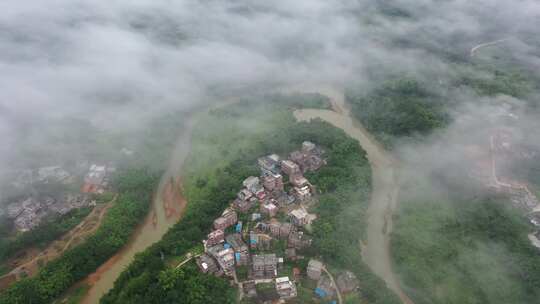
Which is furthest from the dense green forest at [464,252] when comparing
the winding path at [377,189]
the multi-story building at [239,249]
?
the multi-story building at [239,249]

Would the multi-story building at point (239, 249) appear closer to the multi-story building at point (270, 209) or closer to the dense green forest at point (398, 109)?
the multi-story building at point (270, 209)

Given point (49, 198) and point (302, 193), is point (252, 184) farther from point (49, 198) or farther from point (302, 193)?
point (49, 198)

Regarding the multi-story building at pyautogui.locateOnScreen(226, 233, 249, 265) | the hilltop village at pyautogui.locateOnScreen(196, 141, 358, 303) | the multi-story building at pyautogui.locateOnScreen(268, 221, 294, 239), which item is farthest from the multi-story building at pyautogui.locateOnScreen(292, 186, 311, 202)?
the multi-story building at pyautogui.locateOnScreen(226, 233, 249, 265)

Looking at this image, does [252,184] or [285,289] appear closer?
[285,289]

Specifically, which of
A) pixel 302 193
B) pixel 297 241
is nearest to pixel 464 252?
pixel 297 241

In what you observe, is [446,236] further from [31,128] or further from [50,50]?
[50,50]

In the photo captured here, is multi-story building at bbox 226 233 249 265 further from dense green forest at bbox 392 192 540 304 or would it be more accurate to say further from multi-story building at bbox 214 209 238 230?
dense green forest at bbox 392 192 540 304
